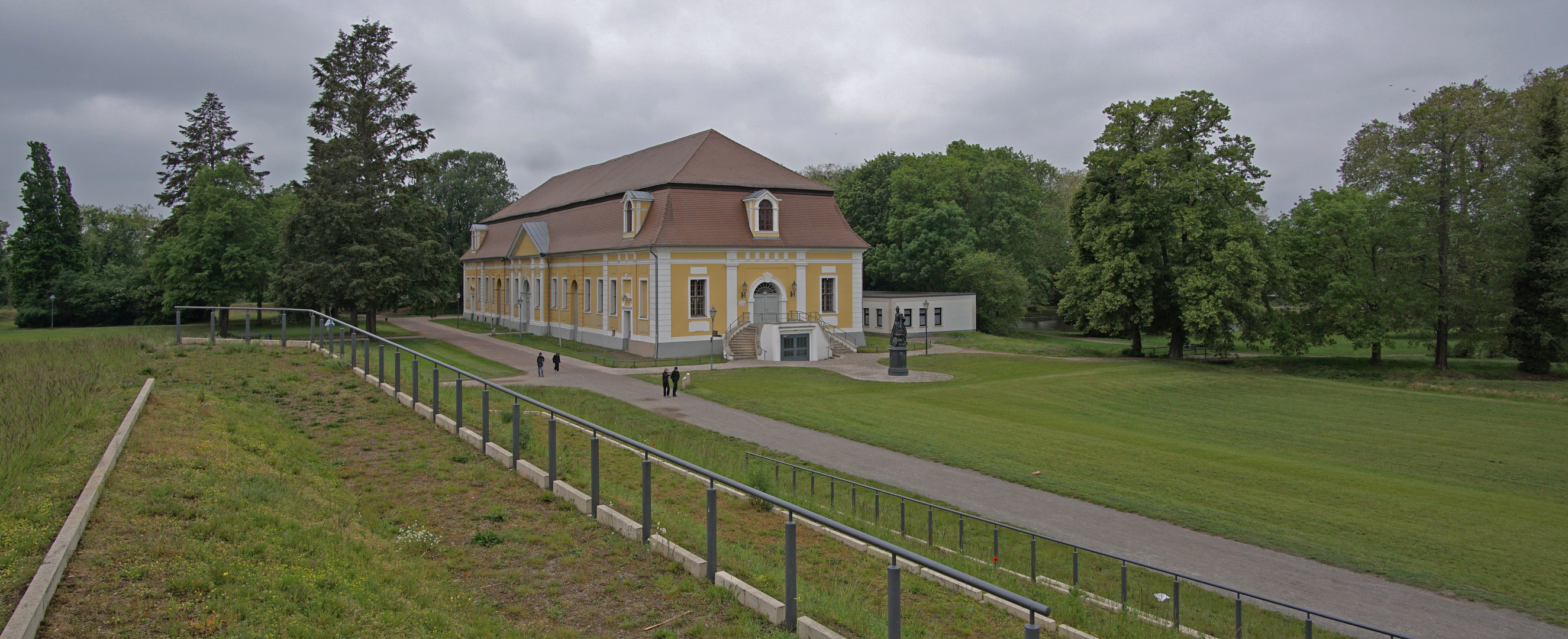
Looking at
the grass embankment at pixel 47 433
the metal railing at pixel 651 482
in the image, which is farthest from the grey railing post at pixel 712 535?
the grass embankment at pixel 47 433

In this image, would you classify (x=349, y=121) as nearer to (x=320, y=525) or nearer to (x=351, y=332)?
(x=351, y=332)

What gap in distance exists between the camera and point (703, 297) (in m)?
40.4

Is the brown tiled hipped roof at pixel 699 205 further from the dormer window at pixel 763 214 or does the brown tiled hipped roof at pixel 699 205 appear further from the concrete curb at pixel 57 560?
the concrete curb at pixel 57 560

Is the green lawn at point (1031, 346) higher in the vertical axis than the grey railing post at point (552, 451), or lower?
lower

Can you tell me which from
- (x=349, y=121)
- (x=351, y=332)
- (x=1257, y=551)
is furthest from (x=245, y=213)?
(x=1257, y=551)

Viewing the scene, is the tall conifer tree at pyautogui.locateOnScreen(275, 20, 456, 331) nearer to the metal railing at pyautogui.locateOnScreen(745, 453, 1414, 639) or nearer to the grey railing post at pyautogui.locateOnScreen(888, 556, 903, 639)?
the metal railing at pyautogui.locateOnScreen(745, 453, 1414, 639)

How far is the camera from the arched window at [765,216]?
41.6 meters

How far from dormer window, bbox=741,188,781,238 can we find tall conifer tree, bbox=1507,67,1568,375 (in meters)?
34.0

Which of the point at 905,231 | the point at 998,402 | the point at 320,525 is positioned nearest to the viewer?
the point at 320,525

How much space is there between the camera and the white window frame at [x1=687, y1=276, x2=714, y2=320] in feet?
131

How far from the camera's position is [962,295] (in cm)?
5628

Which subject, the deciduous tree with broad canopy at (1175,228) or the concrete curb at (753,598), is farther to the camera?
the deciduous tree with broad canopy at (1175,228)

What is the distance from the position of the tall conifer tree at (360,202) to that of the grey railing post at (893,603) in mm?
42076

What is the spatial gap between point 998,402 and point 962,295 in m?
28.7
